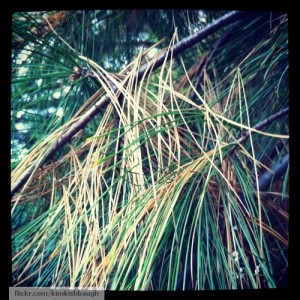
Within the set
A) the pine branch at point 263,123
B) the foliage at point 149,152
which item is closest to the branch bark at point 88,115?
the foliage at point 149,152

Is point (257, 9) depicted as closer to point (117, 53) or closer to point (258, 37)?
point (258, 37)

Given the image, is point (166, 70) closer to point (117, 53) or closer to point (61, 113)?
point (117, 53)

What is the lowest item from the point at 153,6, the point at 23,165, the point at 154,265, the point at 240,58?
the point at 154,265

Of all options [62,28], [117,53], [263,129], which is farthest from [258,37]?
[62,28]

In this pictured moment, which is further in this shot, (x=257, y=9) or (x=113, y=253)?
(x=257, y=9)

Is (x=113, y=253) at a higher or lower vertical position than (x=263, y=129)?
lower

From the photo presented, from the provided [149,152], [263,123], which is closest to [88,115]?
[149,152]

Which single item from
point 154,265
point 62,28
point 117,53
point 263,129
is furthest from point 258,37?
point 154,265

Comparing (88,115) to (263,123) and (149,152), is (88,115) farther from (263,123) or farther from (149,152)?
(263,123)

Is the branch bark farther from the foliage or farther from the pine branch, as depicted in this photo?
the pine branch

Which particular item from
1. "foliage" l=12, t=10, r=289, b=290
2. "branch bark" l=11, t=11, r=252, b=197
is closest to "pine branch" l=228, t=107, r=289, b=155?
"foliage" l=12, t=10, r=289, b=290

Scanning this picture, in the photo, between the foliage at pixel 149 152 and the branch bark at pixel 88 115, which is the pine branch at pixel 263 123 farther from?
the branch bark at pixel 88 115

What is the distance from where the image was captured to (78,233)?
89 centimetres

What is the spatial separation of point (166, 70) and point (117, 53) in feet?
0.37
